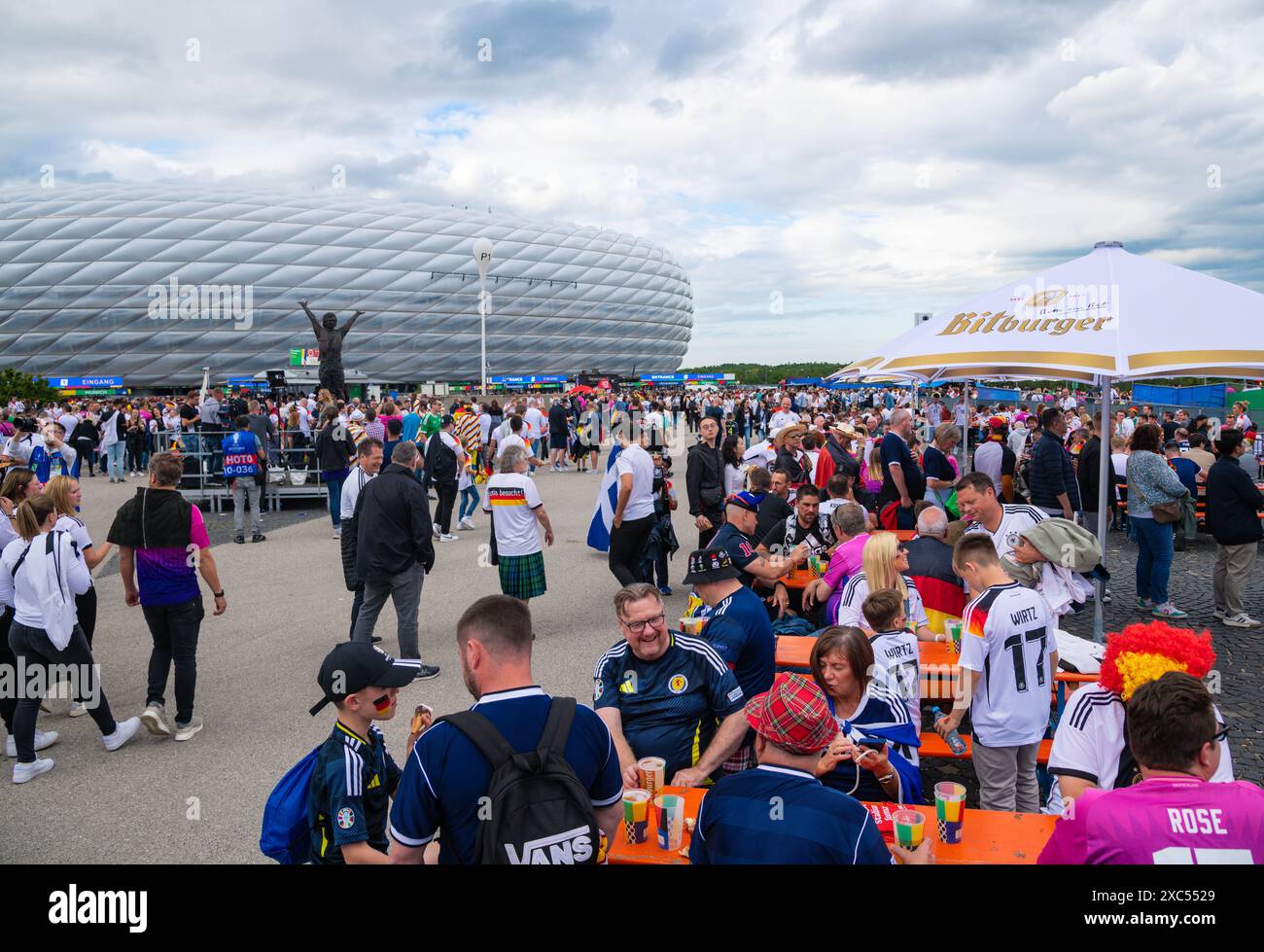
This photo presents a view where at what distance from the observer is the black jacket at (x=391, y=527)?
6023mm

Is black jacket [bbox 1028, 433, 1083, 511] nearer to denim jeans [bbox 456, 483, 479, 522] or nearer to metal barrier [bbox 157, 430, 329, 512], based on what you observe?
denim jeans [bbox 456, 483, 479, 522]

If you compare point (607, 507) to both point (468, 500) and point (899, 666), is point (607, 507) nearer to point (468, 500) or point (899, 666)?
point (899, 666)

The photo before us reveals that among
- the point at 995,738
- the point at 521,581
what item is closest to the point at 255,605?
→ the point at 521,581

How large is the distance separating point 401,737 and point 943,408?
737 inches

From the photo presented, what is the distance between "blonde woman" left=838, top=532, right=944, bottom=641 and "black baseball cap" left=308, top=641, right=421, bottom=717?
2.52 m

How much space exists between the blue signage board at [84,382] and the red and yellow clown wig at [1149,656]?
209 feet

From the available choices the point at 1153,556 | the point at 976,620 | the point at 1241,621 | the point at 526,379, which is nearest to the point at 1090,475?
the point at 1153,556

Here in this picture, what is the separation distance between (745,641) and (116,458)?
20.4 meters

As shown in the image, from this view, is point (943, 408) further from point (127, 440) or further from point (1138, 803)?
point (127, 440)

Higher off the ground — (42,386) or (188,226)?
(188,226)

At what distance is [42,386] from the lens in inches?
1480

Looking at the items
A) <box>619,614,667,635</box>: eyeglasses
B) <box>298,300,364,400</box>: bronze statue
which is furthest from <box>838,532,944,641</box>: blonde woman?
<box>298,300,364,400</box>: bronze statue

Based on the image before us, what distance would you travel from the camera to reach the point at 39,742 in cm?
500

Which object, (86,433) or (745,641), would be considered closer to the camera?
(745,641)
